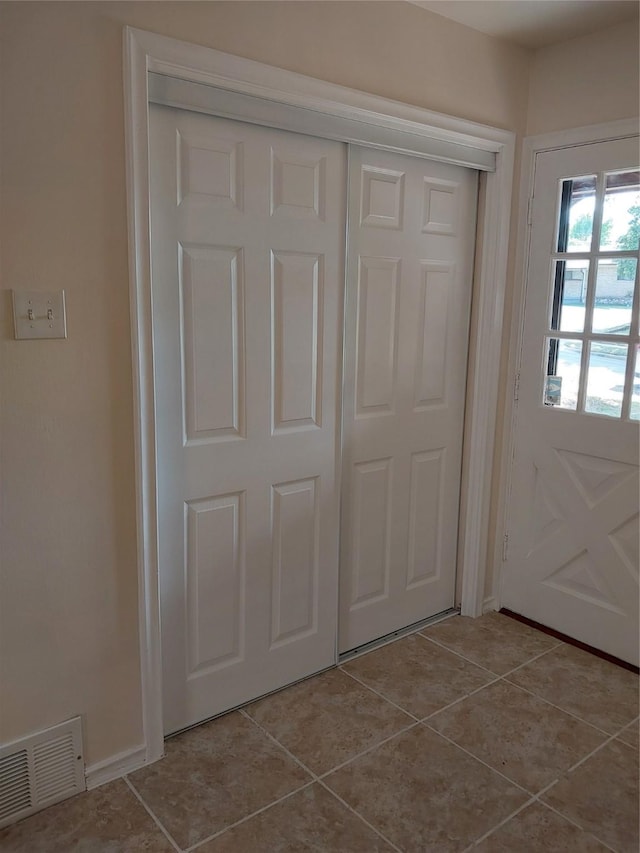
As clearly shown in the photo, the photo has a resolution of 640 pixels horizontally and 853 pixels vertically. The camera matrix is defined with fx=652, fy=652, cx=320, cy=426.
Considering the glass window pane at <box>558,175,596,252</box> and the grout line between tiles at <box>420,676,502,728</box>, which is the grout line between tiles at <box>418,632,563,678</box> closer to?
the grout line between tiles at <box>420,676,502,728</box>

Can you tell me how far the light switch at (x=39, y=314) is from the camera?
153 centimetres

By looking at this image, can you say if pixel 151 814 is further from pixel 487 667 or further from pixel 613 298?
pixel 613 298

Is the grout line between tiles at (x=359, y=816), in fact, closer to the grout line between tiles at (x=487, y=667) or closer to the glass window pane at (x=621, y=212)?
the grout line between tiles at (x=487, y=667)

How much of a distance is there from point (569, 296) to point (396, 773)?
181 centimetres

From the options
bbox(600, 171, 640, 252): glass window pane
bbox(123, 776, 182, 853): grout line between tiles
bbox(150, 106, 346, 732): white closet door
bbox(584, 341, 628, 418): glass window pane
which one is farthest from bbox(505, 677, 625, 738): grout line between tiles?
bbox(600, 171, 640, 252): glass window pane

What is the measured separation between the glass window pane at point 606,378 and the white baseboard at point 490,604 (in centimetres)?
95

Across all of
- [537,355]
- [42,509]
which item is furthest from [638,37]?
[42,509]

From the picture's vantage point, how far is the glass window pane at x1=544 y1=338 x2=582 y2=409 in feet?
8.39

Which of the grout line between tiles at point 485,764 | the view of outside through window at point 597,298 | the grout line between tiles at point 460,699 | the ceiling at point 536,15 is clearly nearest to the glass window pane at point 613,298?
the view of outside through window at point 597,298

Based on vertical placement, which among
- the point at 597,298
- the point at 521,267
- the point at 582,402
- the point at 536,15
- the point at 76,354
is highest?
the point at 536,15

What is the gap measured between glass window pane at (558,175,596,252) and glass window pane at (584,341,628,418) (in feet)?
1.28

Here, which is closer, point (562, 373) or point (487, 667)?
point (487, 667)

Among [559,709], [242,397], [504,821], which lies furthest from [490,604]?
[242,397]

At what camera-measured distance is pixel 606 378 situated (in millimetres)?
2461
